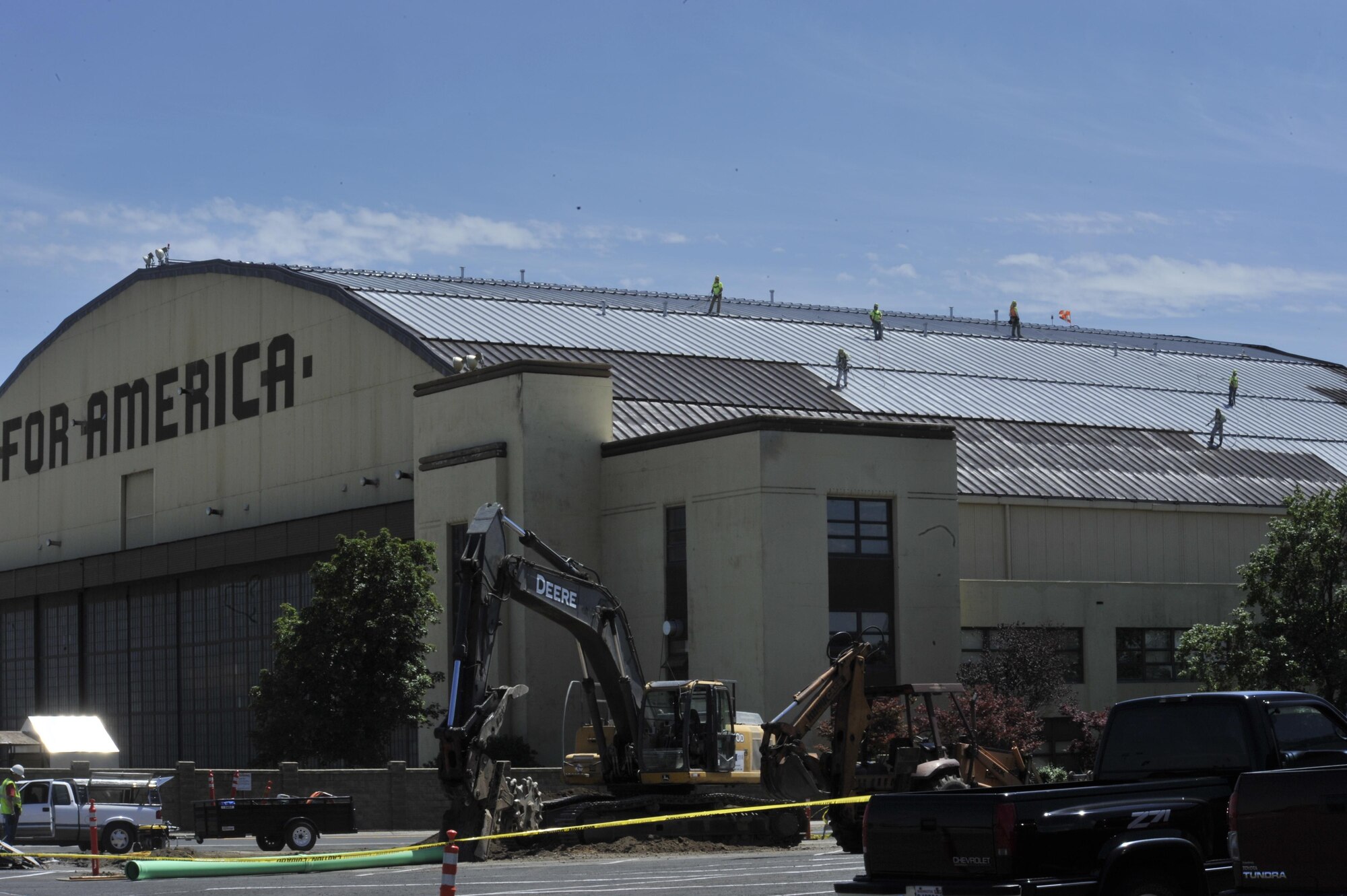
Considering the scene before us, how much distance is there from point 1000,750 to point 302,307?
38.3m

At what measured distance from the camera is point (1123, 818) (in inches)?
563

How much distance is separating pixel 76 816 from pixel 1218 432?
4738cm

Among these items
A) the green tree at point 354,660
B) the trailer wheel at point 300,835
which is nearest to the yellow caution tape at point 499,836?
the trailer wheel at point 300,835

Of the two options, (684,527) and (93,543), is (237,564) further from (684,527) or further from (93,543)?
(684,527)

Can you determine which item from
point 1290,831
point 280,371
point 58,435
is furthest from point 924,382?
point 1290,831

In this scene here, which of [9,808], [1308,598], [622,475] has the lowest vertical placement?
[9,808]

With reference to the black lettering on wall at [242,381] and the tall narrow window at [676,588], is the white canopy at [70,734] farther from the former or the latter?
the tall narrow window at [676,588]

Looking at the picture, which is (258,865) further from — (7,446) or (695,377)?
(7,446)

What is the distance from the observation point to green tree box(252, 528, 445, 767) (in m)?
45.3

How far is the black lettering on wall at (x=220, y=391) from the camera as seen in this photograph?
67062 mm

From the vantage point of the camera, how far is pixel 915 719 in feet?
145

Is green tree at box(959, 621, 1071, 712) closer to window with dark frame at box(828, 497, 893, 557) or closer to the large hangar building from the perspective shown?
the large hangar building

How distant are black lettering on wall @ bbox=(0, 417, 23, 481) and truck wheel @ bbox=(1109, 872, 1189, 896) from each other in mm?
74077

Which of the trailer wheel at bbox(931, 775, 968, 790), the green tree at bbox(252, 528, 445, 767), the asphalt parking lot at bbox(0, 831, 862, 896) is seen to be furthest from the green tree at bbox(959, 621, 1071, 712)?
the trailer wheel at bbox(931, 775, 968, 790)
